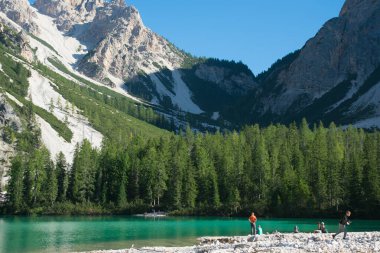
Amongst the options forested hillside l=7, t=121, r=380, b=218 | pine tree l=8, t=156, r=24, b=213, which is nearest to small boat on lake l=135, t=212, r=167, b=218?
forested hillside l=7, t=121, r=380, b=218

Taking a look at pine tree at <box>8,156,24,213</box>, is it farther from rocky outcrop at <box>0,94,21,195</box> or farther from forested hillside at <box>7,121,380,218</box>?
rocky outcrop at <box>0,94,21,195</box>

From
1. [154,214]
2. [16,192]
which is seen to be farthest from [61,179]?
[154,214]

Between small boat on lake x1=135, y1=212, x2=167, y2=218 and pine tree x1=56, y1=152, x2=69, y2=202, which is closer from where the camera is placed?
small boat on lake x1=135, y1=212, x2=167, y2=218

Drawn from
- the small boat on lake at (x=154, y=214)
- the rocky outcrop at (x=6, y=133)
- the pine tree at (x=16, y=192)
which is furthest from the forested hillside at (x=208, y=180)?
the rocky outcrop at (x=6, y=133)

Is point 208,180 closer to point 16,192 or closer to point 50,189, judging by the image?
point 50,189

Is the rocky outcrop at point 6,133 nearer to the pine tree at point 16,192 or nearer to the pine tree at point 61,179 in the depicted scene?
Answer: the pine tree at point 16,192

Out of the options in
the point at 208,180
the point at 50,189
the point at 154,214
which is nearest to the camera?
the point at 154,214

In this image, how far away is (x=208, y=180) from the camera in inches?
4552

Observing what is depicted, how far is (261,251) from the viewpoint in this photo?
3350cm

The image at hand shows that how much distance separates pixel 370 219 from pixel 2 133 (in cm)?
14466

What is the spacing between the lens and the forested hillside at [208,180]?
337 feet

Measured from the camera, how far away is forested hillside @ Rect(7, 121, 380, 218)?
4043 inches

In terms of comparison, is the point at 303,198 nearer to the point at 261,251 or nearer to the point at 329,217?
the point at 329,217

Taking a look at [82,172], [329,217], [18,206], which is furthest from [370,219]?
[18,206]
